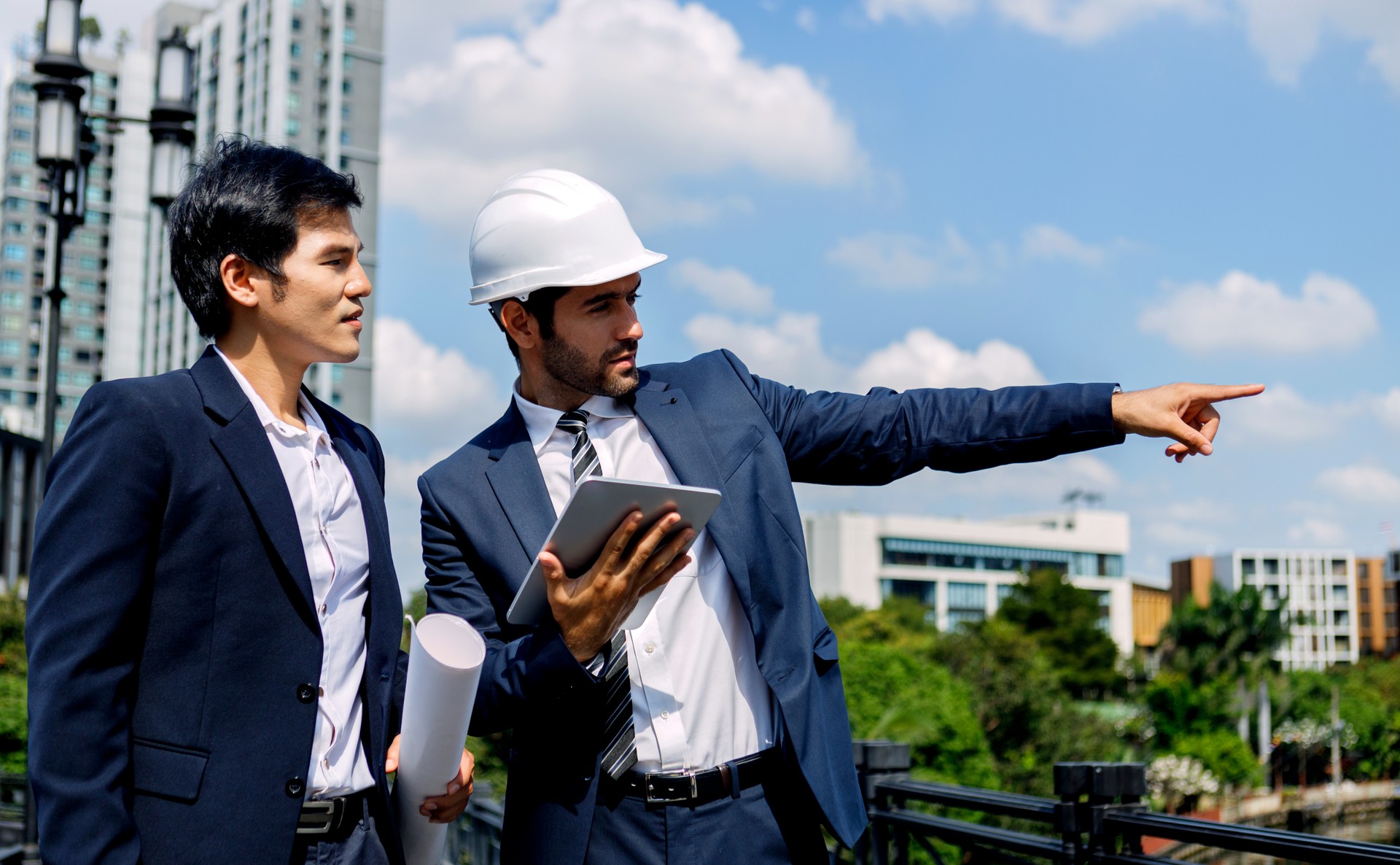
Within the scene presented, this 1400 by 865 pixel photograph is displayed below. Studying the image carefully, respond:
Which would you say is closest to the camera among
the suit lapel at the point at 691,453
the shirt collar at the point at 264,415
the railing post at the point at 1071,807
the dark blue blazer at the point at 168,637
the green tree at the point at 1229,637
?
the dark blue blazer at the point at 168,637

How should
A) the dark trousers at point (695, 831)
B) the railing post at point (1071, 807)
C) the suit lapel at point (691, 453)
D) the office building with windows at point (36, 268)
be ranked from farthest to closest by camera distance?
the office building with windows at point (36, 268)
the railing post at point (1071, 807)
the suit lapel at point (691, 453)
the dark trousers at point (695, 831)

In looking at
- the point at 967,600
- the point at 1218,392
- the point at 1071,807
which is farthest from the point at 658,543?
the point at 967,600

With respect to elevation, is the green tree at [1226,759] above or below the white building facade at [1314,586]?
below

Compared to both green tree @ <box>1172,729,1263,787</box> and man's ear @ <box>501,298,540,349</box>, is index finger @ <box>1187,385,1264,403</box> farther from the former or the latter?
green tree @ <box>1172,729,1263,787</box>

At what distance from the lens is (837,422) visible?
278cm

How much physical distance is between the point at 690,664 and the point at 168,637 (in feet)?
3.18

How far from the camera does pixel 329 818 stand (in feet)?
6.83

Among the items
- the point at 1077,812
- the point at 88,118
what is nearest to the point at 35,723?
the point at 1077,812

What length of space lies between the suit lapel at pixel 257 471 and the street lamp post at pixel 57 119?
19.9ft

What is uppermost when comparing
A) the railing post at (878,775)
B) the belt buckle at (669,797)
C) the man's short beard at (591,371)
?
the man's short beard at (591,371)

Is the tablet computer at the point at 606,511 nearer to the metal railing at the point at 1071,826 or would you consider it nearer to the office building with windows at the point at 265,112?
the metal railing at the point at 1071,826

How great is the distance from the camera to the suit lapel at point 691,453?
247 cm

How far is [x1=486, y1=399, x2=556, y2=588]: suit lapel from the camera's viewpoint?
2545 millimetres

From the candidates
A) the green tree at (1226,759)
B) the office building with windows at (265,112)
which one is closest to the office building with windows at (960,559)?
the green tree at (1226,759)
